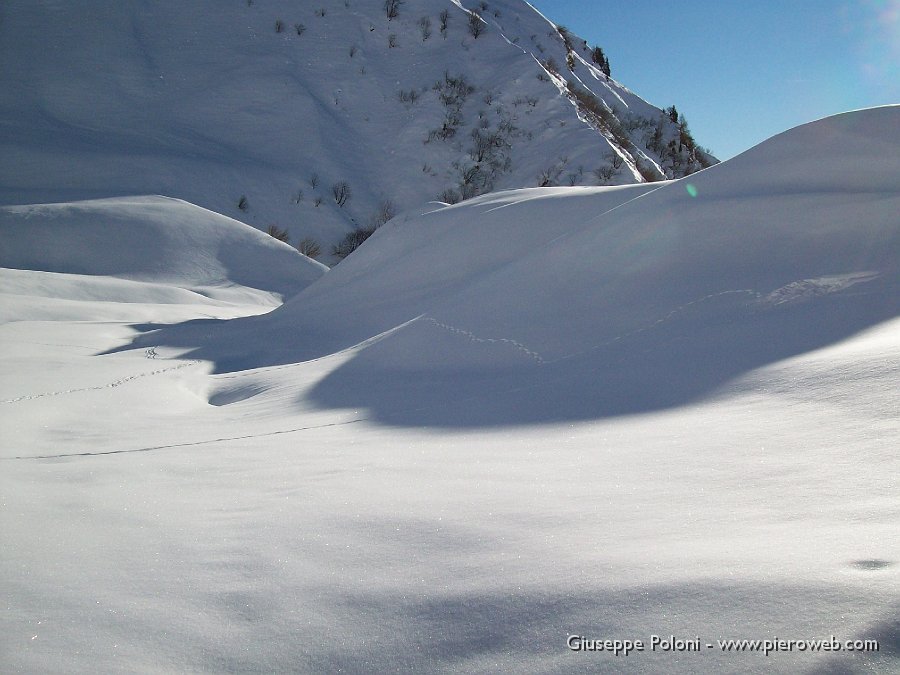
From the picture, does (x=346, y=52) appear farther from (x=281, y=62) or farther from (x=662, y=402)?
(x=662, y=402)

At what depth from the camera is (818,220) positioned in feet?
8.54

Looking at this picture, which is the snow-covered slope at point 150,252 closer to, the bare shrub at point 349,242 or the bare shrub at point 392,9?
the bare shrub at point 349,242

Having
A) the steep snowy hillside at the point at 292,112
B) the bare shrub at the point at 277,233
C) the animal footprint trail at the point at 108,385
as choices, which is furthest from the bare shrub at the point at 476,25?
the animal footprint trail at the point at 108,385

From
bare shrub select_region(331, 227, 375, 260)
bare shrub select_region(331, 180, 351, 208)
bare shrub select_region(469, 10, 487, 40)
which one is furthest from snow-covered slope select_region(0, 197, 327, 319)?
bare shrub select_region(469, 10, 487, 40)

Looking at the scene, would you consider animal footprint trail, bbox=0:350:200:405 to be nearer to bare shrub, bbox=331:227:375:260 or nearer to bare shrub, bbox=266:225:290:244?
bare shrub, bbox=266:225:290:244

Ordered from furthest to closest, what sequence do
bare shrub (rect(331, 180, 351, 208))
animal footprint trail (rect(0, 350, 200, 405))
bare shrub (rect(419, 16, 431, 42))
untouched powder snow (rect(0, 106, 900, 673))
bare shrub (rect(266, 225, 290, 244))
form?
bare shrub (rect(419, 16, 431, 42)) < bare shrub (rect(331, 180, 351, 208)) < bare shrub (rect(266, 225, 290, 244)) < animal footprint trail (rect(0, 350, 200, 405)) < untouched powder snow (rect(0, 106, 900, 673))

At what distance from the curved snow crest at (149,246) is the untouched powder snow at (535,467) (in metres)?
3.34

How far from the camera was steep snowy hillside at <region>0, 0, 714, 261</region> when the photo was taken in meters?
9.06

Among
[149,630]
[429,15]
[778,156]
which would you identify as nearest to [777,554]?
[149,630]

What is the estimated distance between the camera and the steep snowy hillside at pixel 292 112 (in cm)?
906

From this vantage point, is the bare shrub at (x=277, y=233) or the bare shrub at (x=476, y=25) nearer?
the bare shrub at (x=277, y=233)

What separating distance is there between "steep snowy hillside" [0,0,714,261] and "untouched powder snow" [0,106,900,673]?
628 centimetres

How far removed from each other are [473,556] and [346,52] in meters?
13.3

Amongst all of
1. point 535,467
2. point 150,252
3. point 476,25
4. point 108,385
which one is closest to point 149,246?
point 150,252
